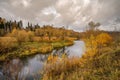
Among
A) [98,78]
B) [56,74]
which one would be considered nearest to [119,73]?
[98,78]

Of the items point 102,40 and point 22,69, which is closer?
point 22,69

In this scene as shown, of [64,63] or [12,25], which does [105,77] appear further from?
[12,25]

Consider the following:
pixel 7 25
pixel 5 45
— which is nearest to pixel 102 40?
pixel 5 45

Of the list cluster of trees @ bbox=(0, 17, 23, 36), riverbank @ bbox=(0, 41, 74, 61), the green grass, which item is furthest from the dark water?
cluster of trees @ bbox=(0, 17, 23, 36)

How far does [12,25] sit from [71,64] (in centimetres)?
8054

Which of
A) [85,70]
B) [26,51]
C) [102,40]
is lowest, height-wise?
[26,51]

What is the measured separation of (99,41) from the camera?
35.6 meters

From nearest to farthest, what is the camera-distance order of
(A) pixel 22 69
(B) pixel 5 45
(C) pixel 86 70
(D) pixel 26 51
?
(C) pixel 86 70, (A) pixel 22 69, (B) pixel 5 45, (D) pixel 26 51

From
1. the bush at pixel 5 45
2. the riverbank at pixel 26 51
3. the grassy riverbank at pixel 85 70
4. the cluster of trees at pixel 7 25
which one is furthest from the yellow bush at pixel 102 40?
the cluster of trees at pixel 7 25

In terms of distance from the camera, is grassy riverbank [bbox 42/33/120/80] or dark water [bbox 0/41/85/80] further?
grassy riverbank [bbox 42/33/120/80]

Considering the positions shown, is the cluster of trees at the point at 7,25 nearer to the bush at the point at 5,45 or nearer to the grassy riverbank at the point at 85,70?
the bush at the point at 5,45

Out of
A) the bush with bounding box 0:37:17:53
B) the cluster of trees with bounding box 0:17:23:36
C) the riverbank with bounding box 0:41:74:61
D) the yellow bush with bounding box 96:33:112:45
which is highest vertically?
the cluster of trees with bounding box 0:17:23:36

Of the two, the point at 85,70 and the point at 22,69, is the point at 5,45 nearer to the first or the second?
the point at 22,69

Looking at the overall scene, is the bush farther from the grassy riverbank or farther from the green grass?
the green grass
